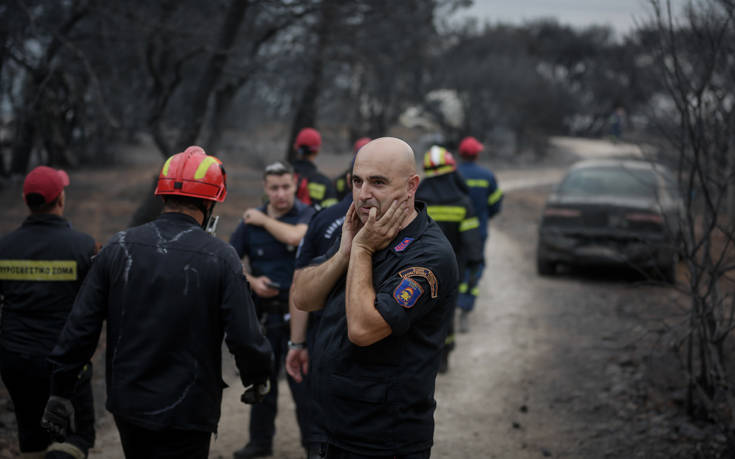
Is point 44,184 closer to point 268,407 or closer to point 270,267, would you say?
point 270,267

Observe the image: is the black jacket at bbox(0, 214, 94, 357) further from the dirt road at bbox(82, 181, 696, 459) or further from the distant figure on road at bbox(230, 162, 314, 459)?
the dirt road at bbox(82, 181, 696, 459)

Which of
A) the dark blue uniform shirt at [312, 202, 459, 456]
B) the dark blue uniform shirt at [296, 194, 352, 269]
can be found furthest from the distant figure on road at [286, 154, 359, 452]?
the dark blue uniform shirt at [312, 202, 459, 456]

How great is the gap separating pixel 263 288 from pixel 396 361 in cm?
236

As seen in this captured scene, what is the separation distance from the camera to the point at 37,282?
3.85 m

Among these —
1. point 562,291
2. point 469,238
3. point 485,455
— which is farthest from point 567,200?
point 485,455

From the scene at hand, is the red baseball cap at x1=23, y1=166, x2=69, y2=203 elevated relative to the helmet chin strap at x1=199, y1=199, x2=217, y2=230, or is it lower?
elevated

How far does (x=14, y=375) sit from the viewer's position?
12.8ft

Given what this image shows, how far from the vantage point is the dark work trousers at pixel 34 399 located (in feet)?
12.7

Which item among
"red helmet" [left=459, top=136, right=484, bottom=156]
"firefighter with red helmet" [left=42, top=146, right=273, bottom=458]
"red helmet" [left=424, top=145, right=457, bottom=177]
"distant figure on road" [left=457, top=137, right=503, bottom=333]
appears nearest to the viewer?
"firefighter with red helmet" [left=42, top=146, right=273, bottom=458]

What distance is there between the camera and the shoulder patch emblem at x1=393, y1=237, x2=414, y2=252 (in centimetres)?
277

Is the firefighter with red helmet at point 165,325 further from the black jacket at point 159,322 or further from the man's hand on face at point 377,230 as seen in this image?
the man's hand on face at point 377,230

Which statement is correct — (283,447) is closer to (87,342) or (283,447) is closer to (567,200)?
(87,342)

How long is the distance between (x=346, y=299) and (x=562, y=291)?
7820 mm

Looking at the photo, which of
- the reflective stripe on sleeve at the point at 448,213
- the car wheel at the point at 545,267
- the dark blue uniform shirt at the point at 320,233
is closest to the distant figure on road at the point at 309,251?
the dark blue uniform shirt at the point at 320,233
